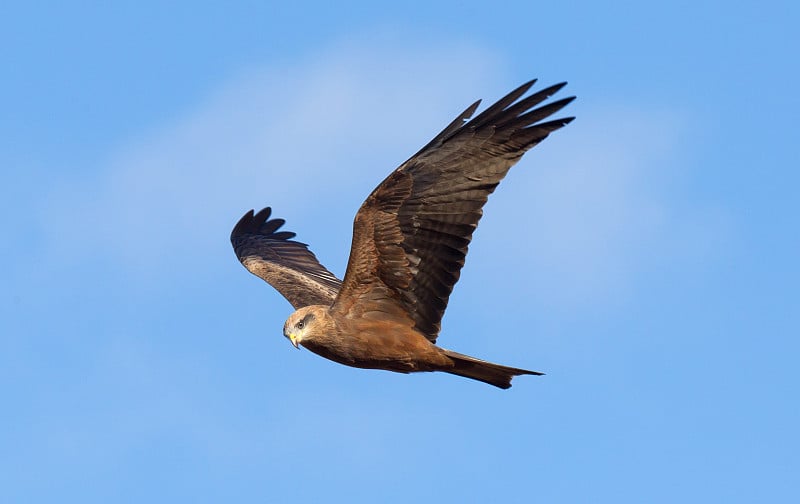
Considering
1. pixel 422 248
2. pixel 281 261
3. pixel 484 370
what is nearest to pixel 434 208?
pixel 422 248

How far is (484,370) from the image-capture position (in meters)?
11.8

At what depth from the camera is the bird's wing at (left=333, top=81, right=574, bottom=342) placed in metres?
11.0

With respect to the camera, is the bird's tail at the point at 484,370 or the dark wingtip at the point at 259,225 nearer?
the bird's tail at the point at 484,370

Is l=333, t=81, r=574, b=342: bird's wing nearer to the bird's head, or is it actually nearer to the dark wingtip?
the bird's head

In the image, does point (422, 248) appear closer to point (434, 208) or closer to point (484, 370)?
point (434, 208)

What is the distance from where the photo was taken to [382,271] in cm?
1163

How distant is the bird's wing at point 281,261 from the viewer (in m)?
14.7

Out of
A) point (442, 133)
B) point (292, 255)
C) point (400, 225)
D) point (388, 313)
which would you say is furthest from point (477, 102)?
point (292, 255)

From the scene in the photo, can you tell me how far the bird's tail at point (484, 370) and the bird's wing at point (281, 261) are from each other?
2.67 metres

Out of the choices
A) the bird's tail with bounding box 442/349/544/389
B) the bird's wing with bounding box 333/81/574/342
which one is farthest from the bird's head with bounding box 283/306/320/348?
the bird's tail with bounding box 442/349/544/389

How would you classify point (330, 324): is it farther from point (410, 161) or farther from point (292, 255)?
point (292, 255)

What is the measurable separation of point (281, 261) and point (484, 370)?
16.6 feet

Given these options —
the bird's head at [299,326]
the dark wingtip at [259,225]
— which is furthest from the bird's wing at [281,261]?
the bird's head at [299,326]

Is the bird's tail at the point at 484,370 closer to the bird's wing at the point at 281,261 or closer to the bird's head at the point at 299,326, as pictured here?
the bird's head at the point at 299,326
